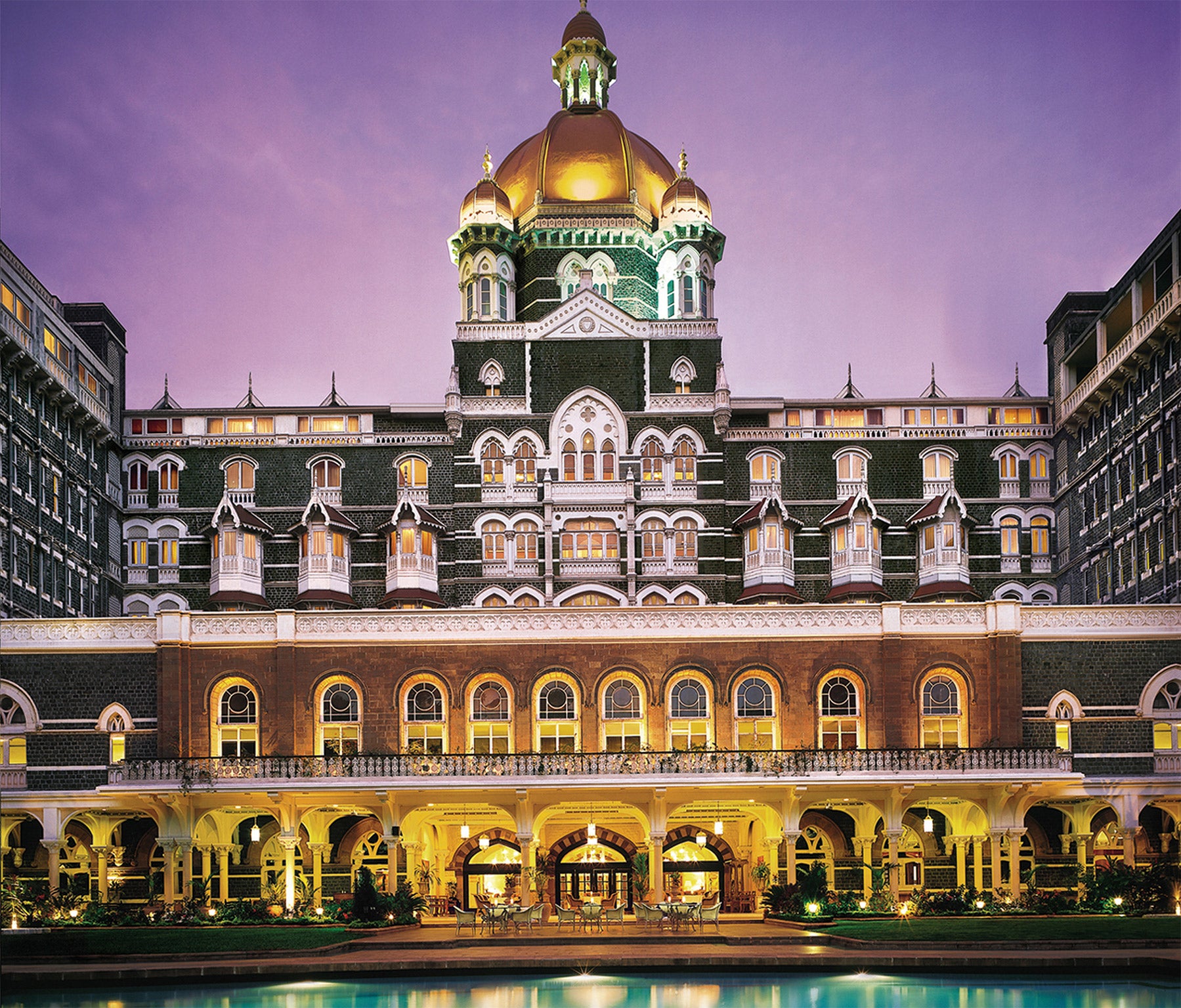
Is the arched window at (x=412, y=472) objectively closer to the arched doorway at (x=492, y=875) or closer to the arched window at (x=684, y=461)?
the arched window at (x=684, y=461)

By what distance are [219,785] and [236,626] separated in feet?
17.9

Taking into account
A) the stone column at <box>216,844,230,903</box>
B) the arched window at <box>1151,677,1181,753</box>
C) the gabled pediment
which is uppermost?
the gabled pediment

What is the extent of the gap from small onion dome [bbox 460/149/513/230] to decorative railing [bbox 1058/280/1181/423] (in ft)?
78.0

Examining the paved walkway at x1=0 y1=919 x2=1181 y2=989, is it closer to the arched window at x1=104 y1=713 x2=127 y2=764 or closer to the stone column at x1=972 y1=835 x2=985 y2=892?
the stone column at x1=972 y1=835 x2=985 y2=892

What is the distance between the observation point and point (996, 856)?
43219 millimetres

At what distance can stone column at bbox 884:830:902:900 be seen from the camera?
42.7m

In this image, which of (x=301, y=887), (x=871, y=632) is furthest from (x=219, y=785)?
(x=871, y=632)

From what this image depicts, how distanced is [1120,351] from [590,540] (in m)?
20.1

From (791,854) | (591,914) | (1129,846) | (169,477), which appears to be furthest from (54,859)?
(1129,846)

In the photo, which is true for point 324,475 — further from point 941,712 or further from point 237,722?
point 941,712

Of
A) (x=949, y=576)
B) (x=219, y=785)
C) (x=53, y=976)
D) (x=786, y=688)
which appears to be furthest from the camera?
(x=949, y=576)

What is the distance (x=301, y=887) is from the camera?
43469mm

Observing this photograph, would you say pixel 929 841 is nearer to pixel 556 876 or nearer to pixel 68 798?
pixel 556 876

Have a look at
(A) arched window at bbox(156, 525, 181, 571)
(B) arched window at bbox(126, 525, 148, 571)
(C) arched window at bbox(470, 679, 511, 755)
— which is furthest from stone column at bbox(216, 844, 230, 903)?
(B) arched window at bbox(126, 525, 148, 571)
